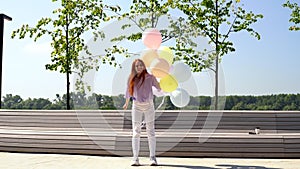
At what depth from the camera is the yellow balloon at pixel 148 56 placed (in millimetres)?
3842

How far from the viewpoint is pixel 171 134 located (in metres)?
4.53

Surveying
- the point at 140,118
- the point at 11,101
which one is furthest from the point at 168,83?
the point at 11,101

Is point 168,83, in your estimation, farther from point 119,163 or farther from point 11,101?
point 11,101

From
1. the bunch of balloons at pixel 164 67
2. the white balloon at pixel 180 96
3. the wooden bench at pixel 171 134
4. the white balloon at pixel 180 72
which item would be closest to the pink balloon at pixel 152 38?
the bunch of balloons at pixel 164 67

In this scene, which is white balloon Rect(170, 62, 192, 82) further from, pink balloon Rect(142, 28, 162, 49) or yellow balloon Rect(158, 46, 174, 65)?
pink balloon Rect(142, 28, 162, 49)

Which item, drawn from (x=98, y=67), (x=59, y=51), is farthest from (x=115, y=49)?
(x=59, y=51)

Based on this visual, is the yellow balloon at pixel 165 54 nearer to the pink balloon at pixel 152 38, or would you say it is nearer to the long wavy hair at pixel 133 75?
the pink balloon at pixel 152 38

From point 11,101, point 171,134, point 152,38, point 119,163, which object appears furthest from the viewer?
point 11,101

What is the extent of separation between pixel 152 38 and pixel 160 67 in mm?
339

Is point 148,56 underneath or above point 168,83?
above

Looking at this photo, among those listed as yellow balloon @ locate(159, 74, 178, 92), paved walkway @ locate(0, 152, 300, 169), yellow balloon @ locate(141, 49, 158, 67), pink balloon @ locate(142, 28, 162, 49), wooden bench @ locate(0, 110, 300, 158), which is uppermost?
pink balloon @ locate(142, 28, 162, 49)

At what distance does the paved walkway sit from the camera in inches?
150

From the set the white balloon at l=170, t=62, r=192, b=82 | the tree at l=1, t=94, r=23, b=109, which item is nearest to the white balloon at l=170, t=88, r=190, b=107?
the white balloon at l=170, t=62, r=192, b=82

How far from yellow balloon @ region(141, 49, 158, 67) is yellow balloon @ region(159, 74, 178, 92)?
0.77 ft
